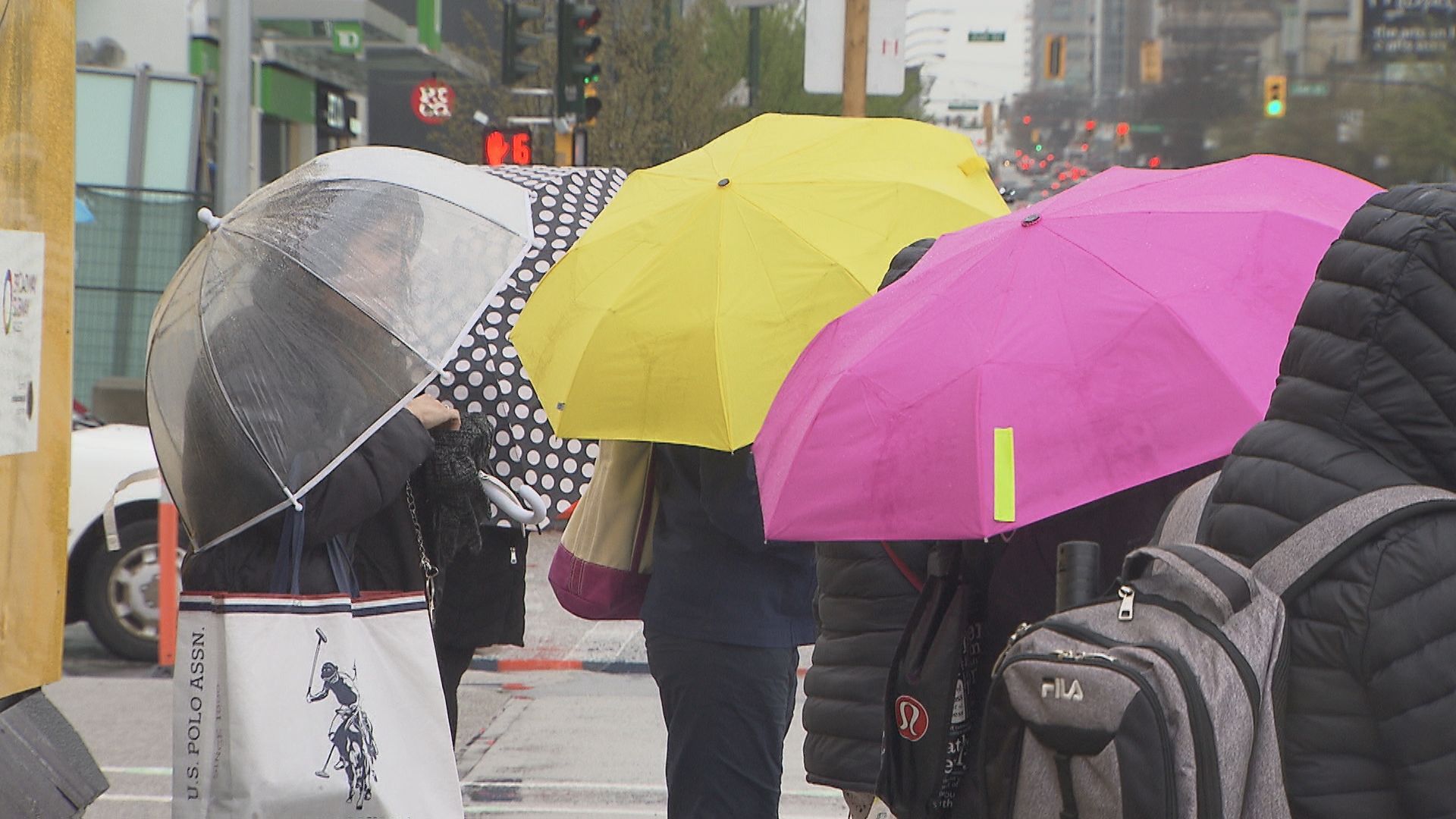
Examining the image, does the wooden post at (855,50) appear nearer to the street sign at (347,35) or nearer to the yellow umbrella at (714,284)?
the yellow umbrella at (714,284)

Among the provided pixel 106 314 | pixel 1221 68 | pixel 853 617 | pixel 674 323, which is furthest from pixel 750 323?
pixel 1221 68

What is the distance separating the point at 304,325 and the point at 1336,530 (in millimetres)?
2217

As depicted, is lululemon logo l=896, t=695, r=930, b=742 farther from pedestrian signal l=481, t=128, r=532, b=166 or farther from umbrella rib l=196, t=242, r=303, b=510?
pedestrian signal l=481, t=128, r=532, b=166

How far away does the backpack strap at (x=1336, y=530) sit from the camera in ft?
7.04

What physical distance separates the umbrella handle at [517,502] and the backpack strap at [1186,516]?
6.74 feet

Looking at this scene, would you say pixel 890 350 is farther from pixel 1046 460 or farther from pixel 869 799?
pixel 869 799

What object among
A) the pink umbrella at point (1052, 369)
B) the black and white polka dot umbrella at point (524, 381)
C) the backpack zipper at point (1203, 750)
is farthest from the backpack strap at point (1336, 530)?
the black and white polka dot umbrella at point (524, 381)

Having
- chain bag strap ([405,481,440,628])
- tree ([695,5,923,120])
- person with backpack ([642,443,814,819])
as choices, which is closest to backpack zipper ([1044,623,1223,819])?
person with backpack ([642,443,814,819])

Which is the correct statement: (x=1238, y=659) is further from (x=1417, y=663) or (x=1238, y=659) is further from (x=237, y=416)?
(x=237, y=416)

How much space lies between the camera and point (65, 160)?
3.37 meters

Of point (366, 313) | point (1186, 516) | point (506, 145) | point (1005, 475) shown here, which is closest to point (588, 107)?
point (506, 145)

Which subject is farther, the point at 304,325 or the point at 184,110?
the point at 184,110

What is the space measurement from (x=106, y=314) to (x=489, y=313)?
13.1 m

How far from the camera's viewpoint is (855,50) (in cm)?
1120
